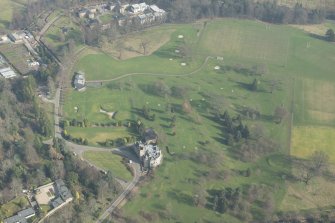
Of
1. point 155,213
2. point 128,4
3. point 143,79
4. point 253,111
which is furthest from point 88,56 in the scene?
point 155,213

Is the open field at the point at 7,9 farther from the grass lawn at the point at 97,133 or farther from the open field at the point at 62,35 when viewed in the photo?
the grass lawn at the point at 97,133

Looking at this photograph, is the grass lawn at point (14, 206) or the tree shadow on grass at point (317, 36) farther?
the tree shadow on grass at point (317, 36)

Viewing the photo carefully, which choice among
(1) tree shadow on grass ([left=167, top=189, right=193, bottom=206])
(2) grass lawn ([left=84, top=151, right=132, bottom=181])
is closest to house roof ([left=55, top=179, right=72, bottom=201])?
(2) grass lawn ([left=84, top=151, right=132, bottom=181])

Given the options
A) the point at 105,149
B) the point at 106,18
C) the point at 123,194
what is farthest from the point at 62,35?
the point at 123,194

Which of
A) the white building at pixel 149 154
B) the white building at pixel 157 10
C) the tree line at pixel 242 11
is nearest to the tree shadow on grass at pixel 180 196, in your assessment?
the white building at pixel 149 154

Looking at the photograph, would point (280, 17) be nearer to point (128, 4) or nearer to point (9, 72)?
point (128, 4)

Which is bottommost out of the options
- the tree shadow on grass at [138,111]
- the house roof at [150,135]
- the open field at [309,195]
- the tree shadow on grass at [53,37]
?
the open field at [309,195]
